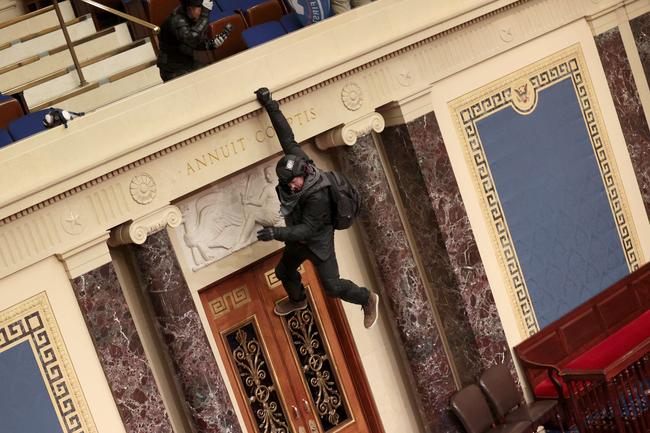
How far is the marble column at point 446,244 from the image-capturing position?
1004 cm

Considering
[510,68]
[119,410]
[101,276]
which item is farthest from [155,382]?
[510,68]

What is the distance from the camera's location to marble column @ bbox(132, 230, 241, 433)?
8797 mm

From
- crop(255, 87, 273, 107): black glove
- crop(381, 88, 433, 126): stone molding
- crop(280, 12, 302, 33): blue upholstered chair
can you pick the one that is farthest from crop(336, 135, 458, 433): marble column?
crop(280, 12, 302, 33): blue upholstered chair

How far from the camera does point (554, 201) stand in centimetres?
1093

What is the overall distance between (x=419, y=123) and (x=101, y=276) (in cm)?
302

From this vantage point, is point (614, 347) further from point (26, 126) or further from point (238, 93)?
point (26, 126)

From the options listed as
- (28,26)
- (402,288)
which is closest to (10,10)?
(28,26)

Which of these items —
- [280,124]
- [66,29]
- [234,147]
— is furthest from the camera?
[66,29]

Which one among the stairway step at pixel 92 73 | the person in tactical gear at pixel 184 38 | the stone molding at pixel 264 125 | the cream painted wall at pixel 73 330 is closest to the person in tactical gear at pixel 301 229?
the stone molding at pixel 264 125

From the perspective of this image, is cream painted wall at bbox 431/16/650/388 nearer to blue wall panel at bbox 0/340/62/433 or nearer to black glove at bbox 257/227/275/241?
black glove at bbox 257/227/275/241

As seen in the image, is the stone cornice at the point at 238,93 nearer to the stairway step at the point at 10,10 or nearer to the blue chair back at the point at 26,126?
the blue chair back at the point at 26,126

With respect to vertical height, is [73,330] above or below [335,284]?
above

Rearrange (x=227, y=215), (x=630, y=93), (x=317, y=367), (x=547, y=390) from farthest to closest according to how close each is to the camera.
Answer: (x=630, y=93)
(x=547, y=390)
(x=317, y=367)
(x=227, y=215)

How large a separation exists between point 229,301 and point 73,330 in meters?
1.43
